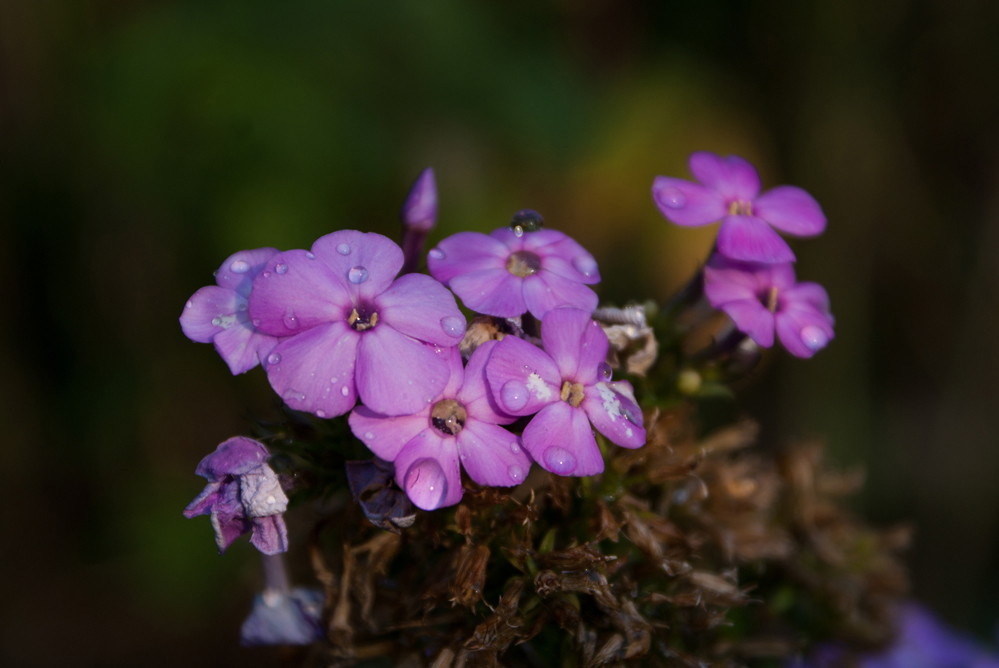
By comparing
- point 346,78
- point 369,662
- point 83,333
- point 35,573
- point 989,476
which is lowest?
point 35,573

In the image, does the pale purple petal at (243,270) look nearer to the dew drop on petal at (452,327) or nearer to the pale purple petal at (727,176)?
the dew drop on petal at (452,327)

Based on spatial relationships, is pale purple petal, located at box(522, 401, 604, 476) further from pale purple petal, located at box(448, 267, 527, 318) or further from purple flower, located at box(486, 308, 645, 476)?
pale purple petal, located at box(448, 267, 527, 318)

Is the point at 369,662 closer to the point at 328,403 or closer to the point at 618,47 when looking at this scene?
the point at 328,403

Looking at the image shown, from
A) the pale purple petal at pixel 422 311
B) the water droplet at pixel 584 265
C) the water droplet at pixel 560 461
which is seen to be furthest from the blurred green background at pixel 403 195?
the water droplet at pixel 560 461

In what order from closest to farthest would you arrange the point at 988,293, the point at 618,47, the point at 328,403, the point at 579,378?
the point at 328,403, the point at 579,378, the point at 988,293, the point at 618,47

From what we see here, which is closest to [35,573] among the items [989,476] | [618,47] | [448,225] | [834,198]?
[448,225]

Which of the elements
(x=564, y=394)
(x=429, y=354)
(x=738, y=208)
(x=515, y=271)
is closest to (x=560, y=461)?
(x=564, y=394)

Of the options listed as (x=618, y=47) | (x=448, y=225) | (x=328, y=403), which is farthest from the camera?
(x=618, y=47)
